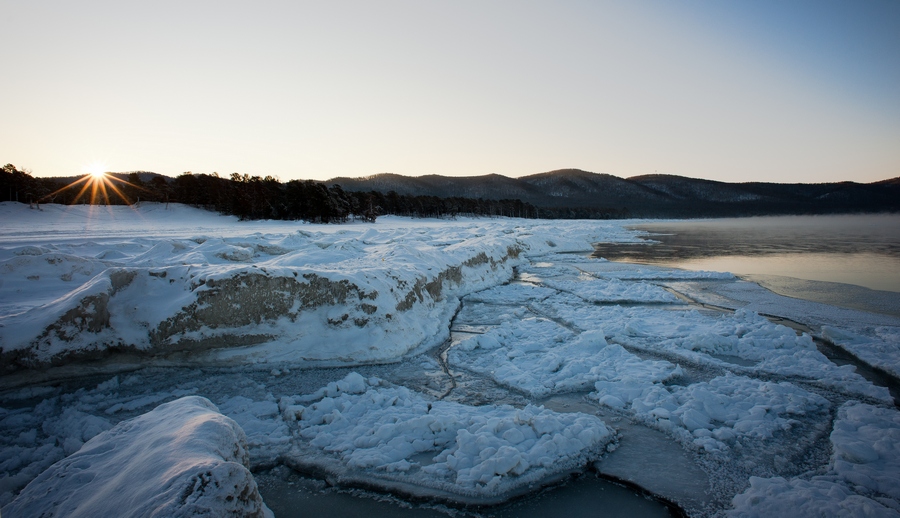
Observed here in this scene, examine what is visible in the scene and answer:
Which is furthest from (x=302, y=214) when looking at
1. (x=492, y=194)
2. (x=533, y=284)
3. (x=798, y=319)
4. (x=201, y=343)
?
(x=492, y=194)

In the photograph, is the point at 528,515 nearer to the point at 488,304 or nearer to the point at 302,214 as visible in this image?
the point at 488,304

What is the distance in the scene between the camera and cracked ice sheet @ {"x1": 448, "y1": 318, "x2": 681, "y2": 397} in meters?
4.67

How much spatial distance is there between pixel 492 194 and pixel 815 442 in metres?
145

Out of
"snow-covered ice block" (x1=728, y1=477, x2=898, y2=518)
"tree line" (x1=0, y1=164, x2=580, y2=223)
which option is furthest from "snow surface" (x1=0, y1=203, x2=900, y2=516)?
"tree line" (x1=0, y1=164, x2=580, y2=223)

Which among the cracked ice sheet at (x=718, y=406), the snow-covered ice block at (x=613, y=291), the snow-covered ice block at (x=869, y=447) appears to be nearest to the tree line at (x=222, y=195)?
the snow-covered ice block at (x=613, y=291)

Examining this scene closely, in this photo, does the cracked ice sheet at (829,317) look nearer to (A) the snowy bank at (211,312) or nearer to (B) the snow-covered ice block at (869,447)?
(B) the snow-covered ice block at (869,447)

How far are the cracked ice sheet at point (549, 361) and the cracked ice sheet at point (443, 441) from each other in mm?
938

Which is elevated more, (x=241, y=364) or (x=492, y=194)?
(x=492, y=194)

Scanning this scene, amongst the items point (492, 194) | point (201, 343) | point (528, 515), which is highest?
point (492, 194)

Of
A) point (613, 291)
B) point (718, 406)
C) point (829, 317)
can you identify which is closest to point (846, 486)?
point (718, 406)

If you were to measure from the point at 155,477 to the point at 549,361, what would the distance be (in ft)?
14.3

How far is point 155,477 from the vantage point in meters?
2.04

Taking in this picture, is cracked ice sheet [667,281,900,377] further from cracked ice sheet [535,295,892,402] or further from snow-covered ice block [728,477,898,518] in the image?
snow-covered ice block [728,477,898,518]

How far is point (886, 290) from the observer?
9430mm
